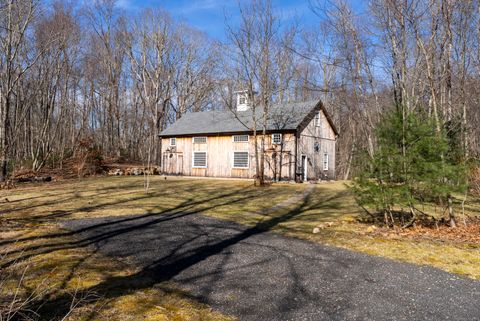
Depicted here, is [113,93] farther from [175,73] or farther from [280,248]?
[280,248]

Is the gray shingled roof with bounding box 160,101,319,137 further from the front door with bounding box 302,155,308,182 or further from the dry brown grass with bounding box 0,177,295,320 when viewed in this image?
the dry brown grass with bounding box 0,177,295,320

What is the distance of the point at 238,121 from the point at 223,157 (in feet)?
10.3

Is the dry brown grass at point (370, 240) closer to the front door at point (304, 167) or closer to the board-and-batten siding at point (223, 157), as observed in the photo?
the board-and-batten siding at point (223, 157)

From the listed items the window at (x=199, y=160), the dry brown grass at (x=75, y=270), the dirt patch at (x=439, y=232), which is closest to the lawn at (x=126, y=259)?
the dry brown grass at (x=75, y=270)

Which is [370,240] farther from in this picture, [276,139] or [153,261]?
[276,139]

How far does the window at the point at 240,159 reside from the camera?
77.7 ft

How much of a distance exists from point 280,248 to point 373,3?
857cm

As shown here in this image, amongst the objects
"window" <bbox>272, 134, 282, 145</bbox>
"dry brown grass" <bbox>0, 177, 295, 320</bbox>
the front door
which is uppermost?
"window" <bbox>272, 134, 282, 145</bbox>

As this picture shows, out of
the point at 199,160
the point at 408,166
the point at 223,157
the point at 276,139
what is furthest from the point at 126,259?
the point at 199,160

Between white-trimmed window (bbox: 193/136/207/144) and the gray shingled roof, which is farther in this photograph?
white-trimmed window (bbox: 193/136/207/144)

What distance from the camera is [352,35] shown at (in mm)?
12172

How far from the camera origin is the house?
22.3 metres

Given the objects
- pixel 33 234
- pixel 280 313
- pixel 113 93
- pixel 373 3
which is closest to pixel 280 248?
pixel 280 313

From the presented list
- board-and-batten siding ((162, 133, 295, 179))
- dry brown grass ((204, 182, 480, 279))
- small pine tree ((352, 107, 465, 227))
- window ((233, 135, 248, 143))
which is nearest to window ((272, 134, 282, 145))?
board-and-batten siding ((162, 133, 295, 179))
